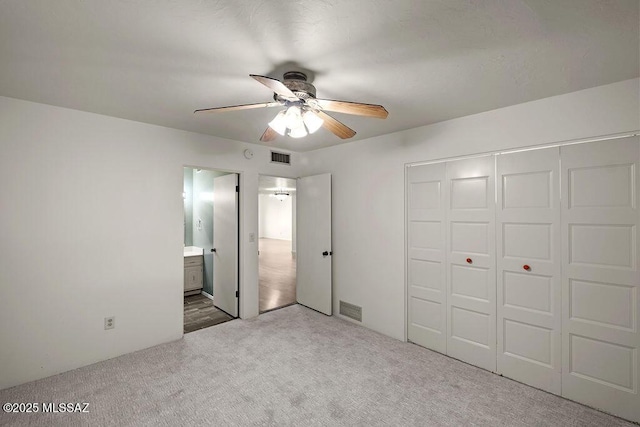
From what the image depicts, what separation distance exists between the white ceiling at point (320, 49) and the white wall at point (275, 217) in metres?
9.95

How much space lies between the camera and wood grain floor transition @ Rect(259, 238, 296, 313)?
15.0 ft

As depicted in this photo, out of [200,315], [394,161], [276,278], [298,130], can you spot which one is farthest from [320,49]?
[276,278]

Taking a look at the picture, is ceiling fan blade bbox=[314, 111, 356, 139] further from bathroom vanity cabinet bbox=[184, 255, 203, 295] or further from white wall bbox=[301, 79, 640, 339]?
bathroom vanity cabinet bbox=[184, 255, 203, 295]

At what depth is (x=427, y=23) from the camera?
55.6 inches

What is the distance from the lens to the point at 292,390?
2.31 metres

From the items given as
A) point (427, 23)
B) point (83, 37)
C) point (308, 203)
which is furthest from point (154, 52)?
point (308, 203)

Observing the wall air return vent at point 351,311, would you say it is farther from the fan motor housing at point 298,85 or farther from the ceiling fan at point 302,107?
the fan motor housing at point 298,85

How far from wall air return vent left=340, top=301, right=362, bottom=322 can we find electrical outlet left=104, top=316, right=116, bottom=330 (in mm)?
2626

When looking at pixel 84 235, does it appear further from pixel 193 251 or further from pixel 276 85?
pixel 276 85

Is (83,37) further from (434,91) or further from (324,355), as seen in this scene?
(324,355)

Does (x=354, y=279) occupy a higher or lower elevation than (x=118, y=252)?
lower

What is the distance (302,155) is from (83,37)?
311cm

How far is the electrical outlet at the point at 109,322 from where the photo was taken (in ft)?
9.09

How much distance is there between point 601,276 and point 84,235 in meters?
4.41
